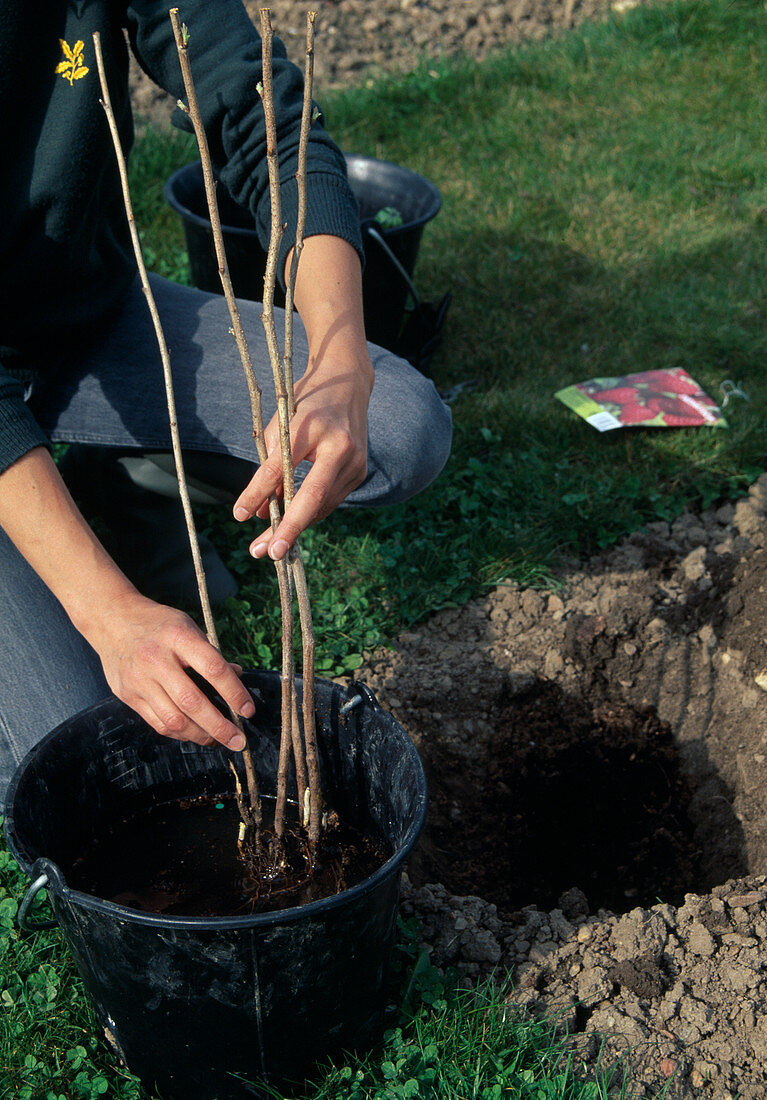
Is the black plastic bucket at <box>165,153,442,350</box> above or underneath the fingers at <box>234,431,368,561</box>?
underneath

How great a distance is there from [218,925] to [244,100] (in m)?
1.49

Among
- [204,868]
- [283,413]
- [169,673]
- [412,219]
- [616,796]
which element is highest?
[283,413]

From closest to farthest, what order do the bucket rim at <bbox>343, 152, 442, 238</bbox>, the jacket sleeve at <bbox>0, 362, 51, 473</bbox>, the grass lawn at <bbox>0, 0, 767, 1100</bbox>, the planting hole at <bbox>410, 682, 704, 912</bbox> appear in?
the jacket sleeve at <bbox>0, 362, 51, 473</bbox>
the grass lawn at <bbox>0, 0, 767, 1100</bbox>
the planting hole at <bbox>410, 682, 704, 912</bbox>
the bucket rim at <bbox>343, 152, 442, 238</bbox>

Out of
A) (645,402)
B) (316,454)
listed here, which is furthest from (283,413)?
(645,402)

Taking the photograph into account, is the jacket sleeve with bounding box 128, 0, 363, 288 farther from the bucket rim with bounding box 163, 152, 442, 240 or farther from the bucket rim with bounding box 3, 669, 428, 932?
the bucket rim with bounding box 3, 669, 428, 932

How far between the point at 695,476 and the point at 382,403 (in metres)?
1.11

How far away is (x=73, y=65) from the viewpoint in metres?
1.69

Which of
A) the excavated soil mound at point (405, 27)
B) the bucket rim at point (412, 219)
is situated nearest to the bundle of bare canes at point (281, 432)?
the bucket rim at point (412, 219)

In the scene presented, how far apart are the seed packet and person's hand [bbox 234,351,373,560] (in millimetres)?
1512

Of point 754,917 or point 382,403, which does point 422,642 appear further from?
point 754,917

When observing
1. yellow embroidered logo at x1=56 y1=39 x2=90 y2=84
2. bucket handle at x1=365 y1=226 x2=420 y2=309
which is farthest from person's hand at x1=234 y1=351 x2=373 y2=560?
bucket handle at x1=365 y1=226 x2=420 y2=309

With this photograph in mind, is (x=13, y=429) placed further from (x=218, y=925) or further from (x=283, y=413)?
(x=218, y=925)

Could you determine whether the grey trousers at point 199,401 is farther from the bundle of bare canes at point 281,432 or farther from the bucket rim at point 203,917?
the bucket rim at point 203,917

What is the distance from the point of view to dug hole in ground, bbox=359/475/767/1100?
4.83ft
